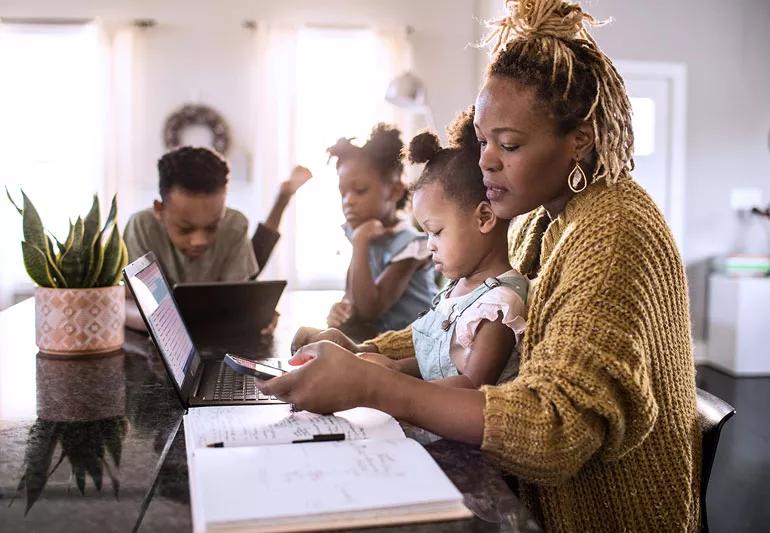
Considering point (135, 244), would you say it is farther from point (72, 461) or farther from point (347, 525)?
point (347, 525)

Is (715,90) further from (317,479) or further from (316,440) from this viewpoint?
(317,479)

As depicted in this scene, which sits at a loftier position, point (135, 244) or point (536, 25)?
point (536, 25)

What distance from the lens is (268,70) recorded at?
5.88m

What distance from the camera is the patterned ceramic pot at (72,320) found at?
160cm

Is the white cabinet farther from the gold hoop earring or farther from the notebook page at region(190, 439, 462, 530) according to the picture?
the notebook page at region(190, 439, 462, 530)

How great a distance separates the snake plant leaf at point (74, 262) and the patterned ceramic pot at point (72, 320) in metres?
0.03

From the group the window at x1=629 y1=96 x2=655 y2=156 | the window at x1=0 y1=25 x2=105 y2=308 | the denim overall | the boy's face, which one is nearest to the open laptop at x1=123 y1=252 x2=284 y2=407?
the denim overall

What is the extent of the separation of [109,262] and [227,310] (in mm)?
370

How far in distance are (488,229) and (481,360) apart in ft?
0.82

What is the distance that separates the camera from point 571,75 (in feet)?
3.50

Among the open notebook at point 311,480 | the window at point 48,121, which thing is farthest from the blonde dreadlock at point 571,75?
the window at point 48,121

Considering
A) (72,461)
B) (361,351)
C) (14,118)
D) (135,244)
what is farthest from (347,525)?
(14,118)

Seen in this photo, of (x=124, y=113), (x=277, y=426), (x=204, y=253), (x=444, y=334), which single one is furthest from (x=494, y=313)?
(x=124, y=113)

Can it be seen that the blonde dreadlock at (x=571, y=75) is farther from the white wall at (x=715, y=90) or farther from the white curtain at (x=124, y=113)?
the white curtain at (x=124, y=113)
